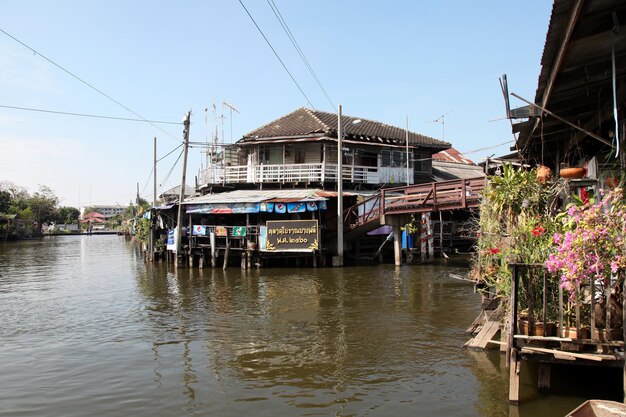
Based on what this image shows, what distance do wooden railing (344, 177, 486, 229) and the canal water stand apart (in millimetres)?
3713

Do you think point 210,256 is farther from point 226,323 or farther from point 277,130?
point 226,323

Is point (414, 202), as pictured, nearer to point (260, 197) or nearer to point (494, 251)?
point (260, 197)

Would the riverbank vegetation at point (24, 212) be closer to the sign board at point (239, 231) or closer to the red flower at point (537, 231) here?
the sign board at point (239, 231)

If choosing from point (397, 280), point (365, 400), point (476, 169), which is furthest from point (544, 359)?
point (476, 169)

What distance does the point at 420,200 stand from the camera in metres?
21.0

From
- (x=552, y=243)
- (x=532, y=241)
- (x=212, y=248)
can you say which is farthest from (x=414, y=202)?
(x=552, y=243)

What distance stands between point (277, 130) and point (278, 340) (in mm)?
20526

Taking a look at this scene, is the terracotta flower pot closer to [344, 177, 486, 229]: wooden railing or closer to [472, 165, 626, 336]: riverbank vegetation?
[472, 165, 626, 336]: riverbank vegetation

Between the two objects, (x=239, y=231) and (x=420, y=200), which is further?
(x=239, y=231)

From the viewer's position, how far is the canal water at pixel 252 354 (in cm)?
663

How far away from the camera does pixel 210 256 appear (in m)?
24.8

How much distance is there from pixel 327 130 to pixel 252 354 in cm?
1980

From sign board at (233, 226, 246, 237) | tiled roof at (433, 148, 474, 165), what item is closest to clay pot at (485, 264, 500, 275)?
sign board at (233, 226, 246, 237)

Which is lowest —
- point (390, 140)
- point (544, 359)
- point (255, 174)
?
point (544, 359)
